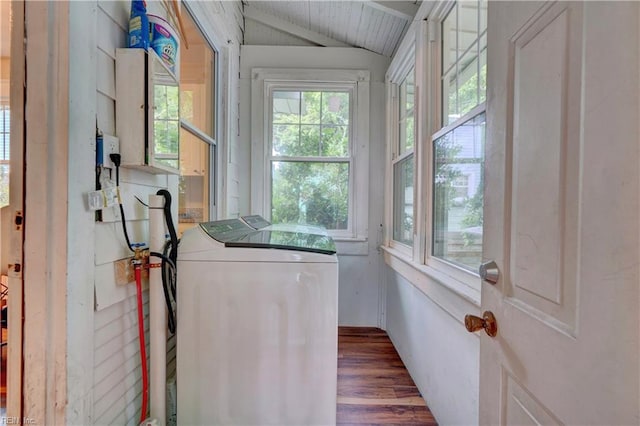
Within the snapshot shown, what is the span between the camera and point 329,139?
2861 millimetres

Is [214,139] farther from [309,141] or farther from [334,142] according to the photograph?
[334,142]

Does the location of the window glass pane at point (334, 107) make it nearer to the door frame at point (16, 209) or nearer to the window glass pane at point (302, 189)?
the window glass pane at point (302, 189)

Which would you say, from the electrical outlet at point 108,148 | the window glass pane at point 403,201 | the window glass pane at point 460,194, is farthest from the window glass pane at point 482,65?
the electrical outlet at point 108,148

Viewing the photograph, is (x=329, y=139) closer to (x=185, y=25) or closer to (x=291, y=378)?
(x=185, y=25)

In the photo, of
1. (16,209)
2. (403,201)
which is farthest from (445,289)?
(16,209)

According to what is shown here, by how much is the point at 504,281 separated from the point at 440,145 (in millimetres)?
1190

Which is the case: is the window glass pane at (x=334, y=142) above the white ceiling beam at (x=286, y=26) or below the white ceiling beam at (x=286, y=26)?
below

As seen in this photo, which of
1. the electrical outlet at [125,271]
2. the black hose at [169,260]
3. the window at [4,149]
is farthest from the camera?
the black hose at [169,260]

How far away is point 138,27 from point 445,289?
167 centimetres

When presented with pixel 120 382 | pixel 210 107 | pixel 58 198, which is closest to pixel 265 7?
pixel 210 107

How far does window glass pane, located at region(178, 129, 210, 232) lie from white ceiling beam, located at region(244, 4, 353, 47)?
150cm

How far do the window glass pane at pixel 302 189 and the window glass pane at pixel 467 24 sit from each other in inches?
59.1

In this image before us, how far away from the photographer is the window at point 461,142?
1307 millimetres

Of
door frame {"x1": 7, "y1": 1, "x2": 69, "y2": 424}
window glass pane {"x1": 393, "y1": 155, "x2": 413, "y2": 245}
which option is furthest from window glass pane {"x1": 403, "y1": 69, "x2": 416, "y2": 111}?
door frame {"x1": 7, "y1": 1, "x2": 69, "y2": 424}
